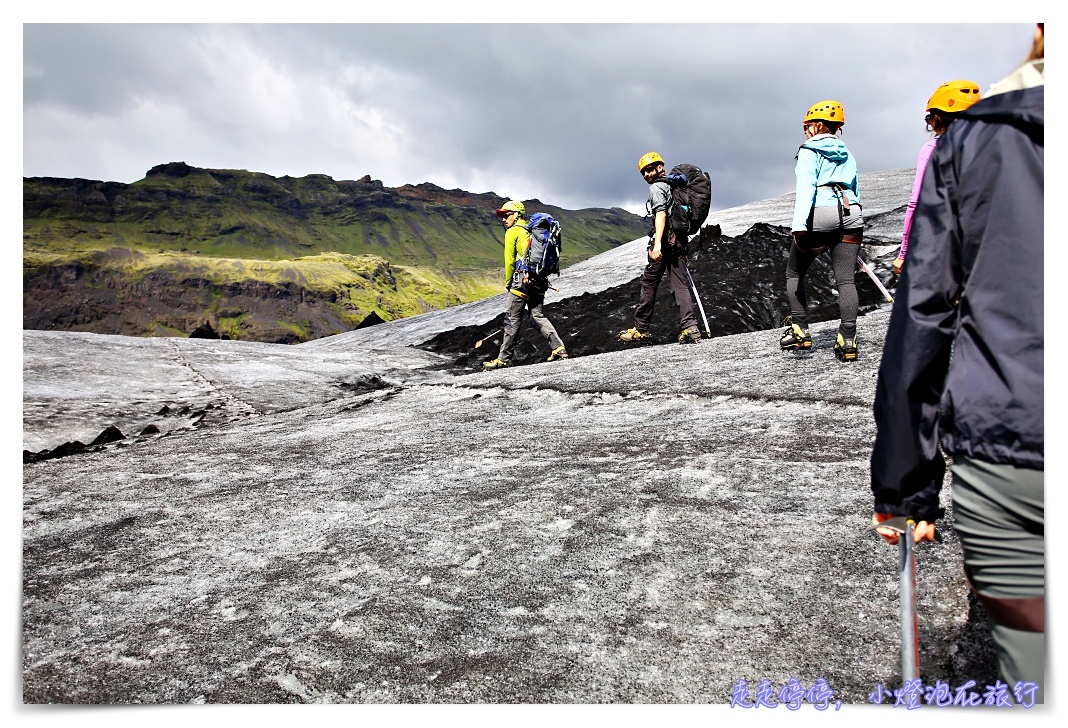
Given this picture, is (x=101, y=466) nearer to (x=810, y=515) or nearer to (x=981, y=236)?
(x=810, y=515)

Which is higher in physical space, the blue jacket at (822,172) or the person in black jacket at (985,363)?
the blue jacket at (822,172)

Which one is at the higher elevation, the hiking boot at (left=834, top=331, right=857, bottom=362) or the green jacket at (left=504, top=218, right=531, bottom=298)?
the green jacket at (left=504, top=218, right=531, bottom=298)

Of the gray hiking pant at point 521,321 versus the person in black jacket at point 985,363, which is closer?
the person in black jacket at point 985,363

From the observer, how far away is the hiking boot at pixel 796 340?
6.64 m

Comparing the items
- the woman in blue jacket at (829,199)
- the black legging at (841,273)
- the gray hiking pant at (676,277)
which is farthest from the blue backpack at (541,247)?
the woman in blue jacket at (829,199)

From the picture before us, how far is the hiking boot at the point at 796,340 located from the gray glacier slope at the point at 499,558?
161 mm

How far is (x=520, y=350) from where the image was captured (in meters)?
12.0

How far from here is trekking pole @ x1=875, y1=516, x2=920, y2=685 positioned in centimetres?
188

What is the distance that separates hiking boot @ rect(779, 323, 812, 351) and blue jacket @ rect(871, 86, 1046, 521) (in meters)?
5.01

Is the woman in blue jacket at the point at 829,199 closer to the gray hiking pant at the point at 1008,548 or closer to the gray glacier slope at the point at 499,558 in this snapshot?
the gray glacier slope at the point at 499,558

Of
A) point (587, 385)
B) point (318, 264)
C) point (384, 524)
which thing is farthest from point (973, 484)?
point (318, 264)

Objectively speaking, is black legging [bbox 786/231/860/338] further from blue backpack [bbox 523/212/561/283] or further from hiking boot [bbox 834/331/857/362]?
blue backpack [bbox 523/212/561/283]

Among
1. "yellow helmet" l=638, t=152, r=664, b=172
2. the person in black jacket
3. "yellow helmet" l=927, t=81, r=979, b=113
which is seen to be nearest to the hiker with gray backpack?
"yellow helmet" l=638, t=152, r=664, b=172

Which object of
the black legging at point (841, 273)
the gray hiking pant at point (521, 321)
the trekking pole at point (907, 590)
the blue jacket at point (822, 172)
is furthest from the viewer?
the gray hiking pant at point (521, 321)
